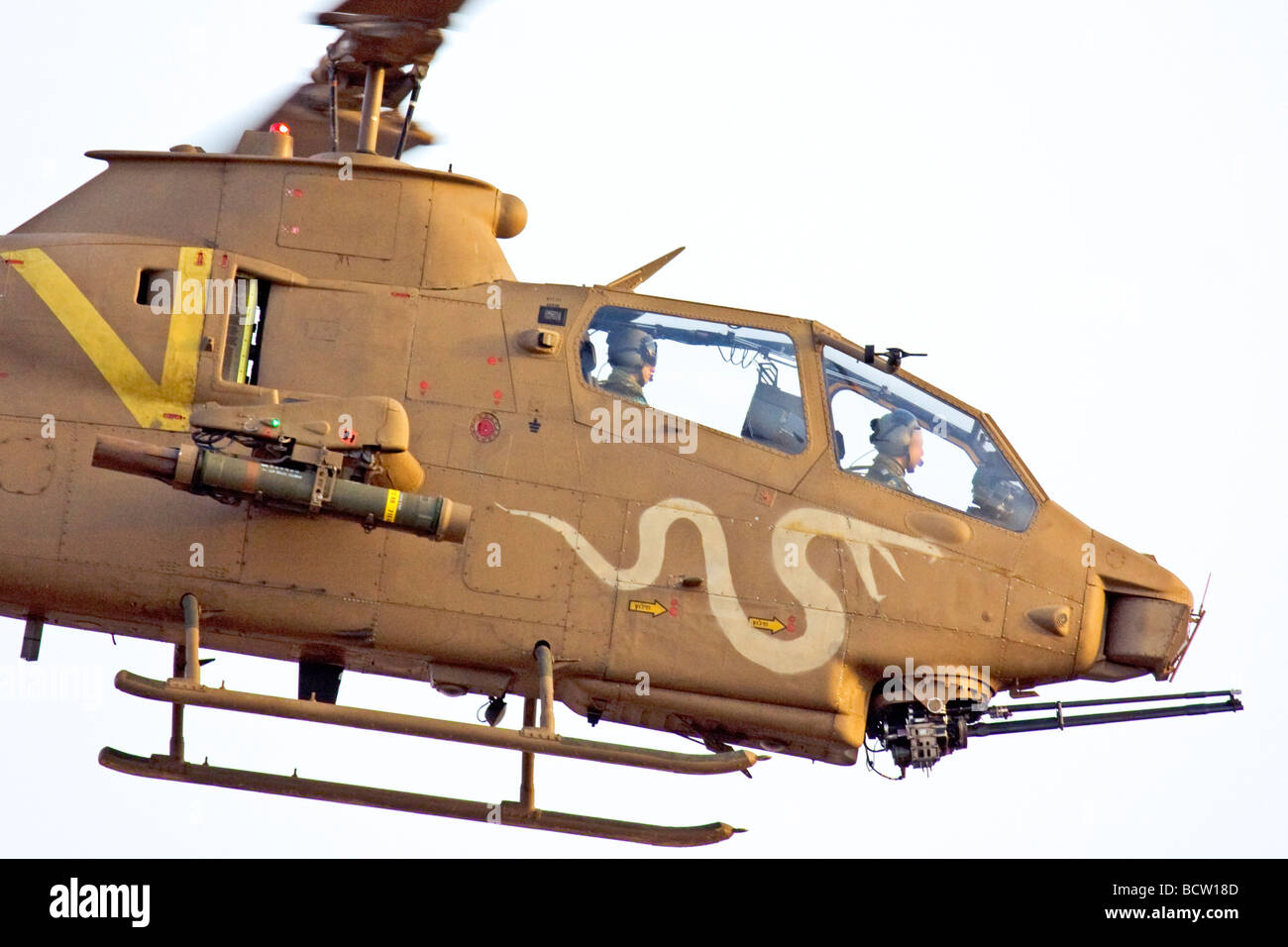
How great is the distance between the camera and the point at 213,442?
10.3 meters

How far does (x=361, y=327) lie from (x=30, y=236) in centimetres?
205

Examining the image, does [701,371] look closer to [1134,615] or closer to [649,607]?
[649,607]

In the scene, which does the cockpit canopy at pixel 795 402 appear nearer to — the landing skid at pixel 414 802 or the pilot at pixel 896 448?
the pilot at pixel 896 448

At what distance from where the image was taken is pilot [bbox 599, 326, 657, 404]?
11289 millimetres

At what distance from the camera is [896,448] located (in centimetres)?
1157

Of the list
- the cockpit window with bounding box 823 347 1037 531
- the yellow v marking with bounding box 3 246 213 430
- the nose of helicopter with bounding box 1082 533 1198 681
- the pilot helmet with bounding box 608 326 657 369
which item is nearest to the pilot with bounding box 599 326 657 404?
the pilot helmet with bounding box 608 326 657 369

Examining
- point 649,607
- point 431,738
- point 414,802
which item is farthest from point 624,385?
point 414,802

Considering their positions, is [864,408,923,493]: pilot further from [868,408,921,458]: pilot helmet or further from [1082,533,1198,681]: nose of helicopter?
[1082,533,1198,681]: nose of helicopter

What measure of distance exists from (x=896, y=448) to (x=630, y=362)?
1706 millimetres

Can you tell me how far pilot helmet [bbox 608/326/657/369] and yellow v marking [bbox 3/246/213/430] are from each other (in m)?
2.41

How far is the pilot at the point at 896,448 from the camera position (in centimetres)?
1147

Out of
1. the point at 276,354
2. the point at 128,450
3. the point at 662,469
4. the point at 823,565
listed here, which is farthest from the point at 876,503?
the point at 128,450

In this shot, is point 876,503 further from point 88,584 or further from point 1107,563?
point 88,584

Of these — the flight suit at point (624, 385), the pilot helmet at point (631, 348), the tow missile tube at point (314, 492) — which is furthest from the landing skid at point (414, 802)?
the pilot helmet at point (631, 348)
